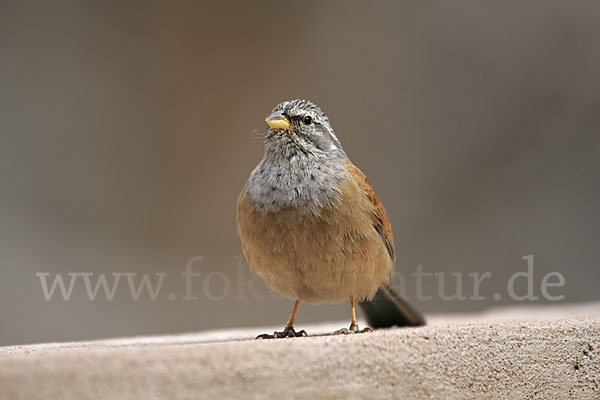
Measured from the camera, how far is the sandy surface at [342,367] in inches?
82.9

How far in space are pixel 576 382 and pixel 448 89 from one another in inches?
191

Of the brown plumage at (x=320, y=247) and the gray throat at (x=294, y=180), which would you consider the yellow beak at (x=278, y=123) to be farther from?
the brown plumage at (x=320, y=247)

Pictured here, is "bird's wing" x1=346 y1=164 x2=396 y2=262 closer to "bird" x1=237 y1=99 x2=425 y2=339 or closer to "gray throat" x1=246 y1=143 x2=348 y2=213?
"bird" x1=237 y1=99 x2=425 y2=339

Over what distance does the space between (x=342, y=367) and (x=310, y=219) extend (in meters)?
0.97

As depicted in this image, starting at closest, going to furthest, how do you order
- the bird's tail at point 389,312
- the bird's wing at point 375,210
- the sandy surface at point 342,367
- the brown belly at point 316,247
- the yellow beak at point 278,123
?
the sandy surface at point 342,367
the brown belly at point 316,247
the yellow beak at point 278,123
the bird's wing at point 375,210
the bird's tail at point 389,312

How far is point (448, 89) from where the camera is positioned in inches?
282

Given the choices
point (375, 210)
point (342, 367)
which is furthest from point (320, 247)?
point (342, 367)

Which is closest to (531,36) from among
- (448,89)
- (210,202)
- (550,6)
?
(550,6)

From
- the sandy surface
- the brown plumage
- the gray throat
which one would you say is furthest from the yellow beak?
the sandy surface

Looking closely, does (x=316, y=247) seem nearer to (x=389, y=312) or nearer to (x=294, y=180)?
(x=294, y=180)

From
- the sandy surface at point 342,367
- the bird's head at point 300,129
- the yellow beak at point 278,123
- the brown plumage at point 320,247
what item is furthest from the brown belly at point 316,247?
the sandy surface at point 342,367

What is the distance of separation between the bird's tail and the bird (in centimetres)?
55

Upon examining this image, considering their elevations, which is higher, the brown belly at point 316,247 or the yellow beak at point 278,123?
the yellow beak at point 278,123

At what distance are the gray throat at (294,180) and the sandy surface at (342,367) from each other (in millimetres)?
878
